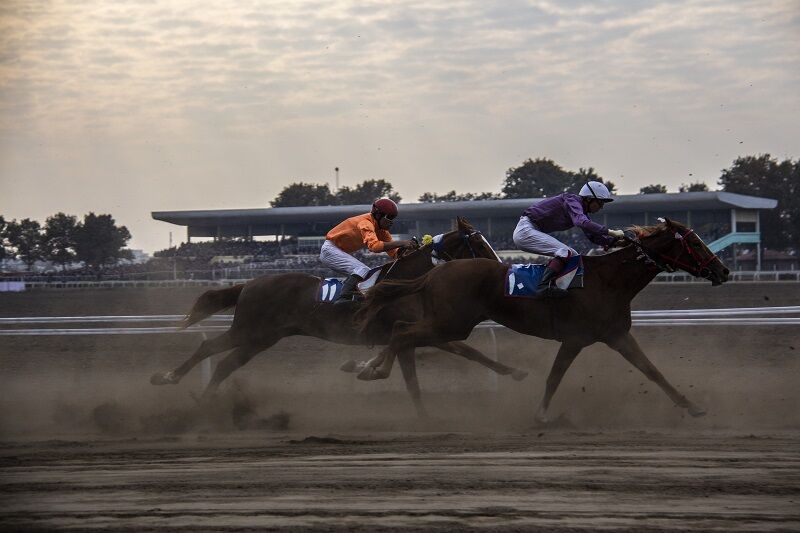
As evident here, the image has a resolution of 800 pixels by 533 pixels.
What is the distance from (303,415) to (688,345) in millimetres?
6809

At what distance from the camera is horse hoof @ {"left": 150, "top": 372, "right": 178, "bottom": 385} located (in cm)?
1021

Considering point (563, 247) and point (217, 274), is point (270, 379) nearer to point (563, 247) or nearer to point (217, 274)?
point (563, 247)

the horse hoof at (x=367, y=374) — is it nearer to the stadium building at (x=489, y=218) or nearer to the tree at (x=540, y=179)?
the stadium building at (x=489, y=218)

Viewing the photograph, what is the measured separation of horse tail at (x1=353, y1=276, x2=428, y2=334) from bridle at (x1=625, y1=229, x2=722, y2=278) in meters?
2.12

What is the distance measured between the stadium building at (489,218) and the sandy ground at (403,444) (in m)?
25.1

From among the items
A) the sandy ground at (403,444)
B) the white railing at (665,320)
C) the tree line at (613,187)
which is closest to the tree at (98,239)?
the tree line at (613,187)

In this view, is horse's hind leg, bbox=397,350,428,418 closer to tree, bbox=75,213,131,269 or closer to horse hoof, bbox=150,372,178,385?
horse hoof, bbox=150,372,178,385

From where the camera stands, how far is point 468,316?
9.51 m

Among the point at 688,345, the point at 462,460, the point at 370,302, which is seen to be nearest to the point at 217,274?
the point at 688,345

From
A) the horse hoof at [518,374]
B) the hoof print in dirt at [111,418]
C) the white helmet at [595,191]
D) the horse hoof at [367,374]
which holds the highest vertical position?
the white helmet at [595,191]

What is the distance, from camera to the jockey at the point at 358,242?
10.0 m

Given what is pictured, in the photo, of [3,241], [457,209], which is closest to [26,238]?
[3,241]

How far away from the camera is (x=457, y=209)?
4256 centimetres

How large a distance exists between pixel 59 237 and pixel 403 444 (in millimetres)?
52152
